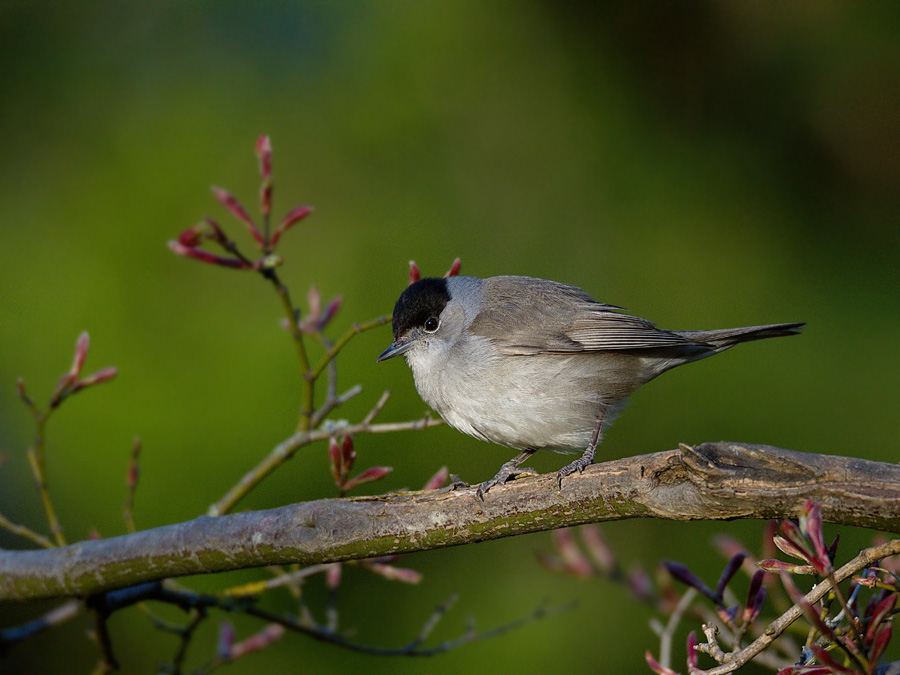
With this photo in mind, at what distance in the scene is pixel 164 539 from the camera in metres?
2.40

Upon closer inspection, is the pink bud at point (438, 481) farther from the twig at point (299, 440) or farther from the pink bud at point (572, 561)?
the pink bud at point (572, 561)

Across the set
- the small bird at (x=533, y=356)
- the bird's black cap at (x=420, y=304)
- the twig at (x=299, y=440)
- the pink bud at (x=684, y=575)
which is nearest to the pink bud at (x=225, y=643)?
the twig at (x=299, y=440)

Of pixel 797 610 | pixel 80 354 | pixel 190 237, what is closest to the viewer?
pixel 797 610

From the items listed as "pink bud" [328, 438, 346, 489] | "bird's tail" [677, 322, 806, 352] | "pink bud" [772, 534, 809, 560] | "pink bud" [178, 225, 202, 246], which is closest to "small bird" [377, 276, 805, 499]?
"bird's tail" [677, 322, 806, 352]

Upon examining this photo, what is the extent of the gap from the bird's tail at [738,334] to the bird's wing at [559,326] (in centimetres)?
4

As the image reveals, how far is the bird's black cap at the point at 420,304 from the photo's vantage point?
3268mm

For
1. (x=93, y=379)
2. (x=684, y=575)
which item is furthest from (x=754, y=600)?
(x=93, y=379)

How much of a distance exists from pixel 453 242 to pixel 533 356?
165 cm

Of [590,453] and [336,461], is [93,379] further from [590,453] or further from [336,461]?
[590,453]

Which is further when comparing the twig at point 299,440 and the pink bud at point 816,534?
the twig at point 299,440

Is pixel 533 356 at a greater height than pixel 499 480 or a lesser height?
greater

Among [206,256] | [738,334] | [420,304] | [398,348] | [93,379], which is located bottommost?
[738,334]

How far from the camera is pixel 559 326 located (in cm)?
321

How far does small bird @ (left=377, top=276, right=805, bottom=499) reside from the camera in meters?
2.98
